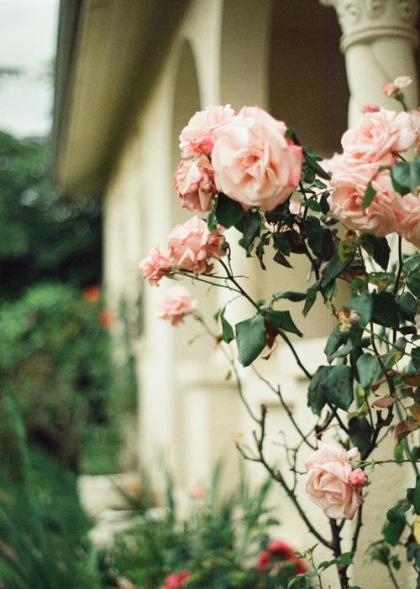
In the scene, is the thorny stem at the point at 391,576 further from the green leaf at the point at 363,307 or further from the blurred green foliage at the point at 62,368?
the blurred green foliage at the point at 62,368

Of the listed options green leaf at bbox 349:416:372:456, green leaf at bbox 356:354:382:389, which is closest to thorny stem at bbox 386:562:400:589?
green leaf at bbox 349:416:372:456

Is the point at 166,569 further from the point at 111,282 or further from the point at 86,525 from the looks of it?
the point at 111,282

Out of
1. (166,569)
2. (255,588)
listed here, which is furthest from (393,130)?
(166,569)

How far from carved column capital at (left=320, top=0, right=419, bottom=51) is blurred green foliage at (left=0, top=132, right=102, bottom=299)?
1198 centimetres

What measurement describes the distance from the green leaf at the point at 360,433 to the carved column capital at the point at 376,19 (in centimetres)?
134

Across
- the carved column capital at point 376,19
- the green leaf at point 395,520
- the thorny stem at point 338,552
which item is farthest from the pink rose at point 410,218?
the carved column capital at point 376,19

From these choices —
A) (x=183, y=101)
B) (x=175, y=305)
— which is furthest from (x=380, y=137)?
(x=183, y=101)

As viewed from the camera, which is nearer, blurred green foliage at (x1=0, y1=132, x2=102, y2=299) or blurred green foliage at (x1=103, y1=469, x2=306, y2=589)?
blurred green foliage at (x1=103, y1=469, x2=306, y2=589)

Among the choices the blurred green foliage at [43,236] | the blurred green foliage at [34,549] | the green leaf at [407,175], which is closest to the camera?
the green leaf at [407,175]

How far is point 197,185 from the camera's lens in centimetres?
186

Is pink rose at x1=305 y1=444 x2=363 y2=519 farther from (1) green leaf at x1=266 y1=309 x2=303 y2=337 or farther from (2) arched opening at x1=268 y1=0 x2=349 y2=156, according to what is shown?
(2) arched opening at x1=268 y1=0 x2=349 y2=156

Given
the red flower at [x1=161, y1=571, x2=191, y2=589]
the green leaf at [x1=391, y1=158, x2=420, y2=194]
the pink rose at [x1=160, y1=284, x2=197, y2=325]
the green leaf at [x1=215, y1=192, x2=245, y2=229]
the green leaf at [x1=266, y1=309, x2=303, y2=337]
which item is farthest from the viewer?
the red flower at [x1=161, y1=571, x2=191, y2=589]

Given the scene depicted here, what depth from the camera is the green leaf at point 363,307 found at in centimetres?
180

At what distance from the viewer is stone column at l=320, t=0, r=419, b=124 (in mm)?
3016
